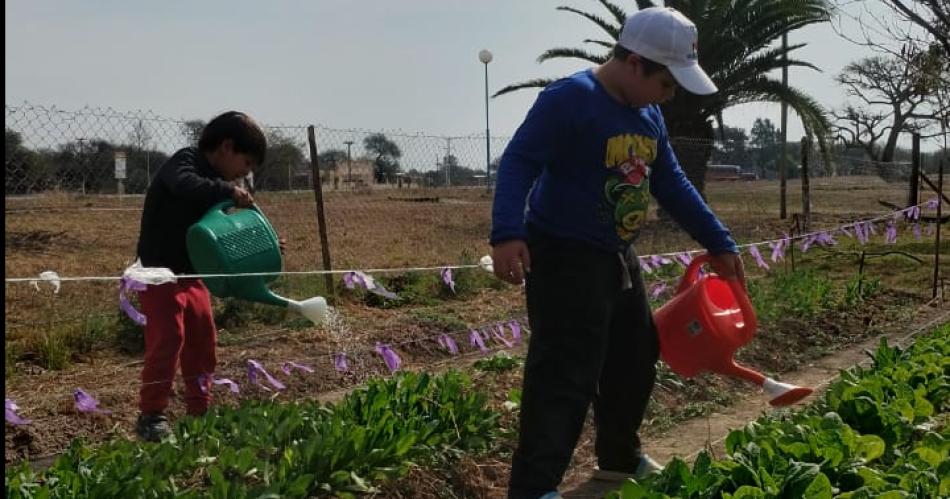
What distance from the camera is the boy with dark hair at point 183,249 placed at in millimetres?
3416

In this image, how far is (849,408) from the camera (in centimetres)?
316

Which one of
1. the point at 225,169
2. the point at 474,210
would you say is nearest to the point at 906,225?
the point at 474,210

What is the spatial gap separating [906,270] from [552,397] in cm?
924

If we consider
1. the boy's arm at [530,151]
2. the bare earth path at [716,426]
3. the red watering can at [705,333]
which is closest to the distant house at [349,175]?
the bare earth path at [716,426]

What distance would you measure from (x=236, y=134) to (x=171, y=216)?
0.39m

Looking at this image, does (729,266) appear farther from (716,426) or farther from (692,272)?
(716,426)

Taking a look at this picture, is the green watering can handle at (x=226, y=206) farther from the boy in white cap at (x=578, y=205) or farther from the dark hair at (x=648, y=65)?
the dark hair at (x=648, y=65)

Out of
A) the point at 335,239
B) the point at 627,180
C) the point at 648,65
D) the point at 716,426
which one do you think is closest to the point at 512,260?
the point at 627,180

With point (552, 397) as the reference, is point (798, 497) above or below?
below

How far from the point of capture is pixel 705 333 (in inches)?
118

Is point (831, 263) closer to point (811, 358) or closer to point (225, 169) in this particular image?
point (811, 358)

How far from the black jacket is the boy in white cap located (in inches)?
52.1

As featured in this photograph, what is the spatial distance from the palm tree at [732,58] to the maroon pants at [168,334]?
10853 millimetres

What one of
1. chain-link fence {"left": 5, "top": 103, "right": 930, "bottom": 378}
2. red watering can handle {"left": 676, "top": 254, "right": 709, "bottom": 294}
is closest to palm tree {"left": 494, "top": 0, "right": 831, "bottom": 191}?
chain-link fence {"left": 5, "top": 103, "right": 930, "bottom": 378}
